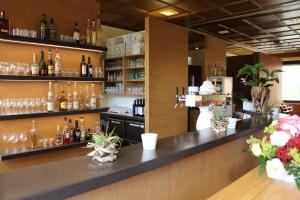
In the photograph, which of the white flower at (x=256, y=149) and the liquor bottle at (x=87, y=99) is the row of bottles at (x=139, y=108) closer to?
the liquor bottle at (x=87, y=99)

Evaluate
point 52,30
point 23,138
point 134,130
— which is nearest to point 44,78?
point 52,30

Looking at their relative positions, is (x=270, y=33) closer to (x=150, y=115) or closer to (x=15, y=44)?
(x=150, y=115)

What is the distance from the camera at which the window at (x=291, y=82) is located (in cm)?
1243

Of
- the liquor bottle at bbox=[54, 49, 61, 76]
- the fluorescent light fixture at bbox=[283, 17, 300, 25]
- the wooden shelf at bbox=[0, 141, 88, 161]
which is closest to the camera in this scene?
the wooden shelf at bbox=[0, 141, 88, 161]

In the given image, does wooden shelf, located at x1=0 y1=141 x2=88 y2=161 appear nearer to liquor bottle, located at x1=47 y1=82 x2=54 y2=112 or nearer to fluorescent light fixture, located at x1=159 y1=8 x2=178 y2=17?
liquor bottle, located at x1=47 y1=82 x2=54 y2=112

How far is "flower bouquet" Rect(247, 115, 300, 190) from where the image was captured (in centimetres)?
132

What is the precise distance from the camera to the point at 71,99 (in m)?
3.29

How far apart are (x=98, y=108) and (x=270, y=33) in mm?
6498

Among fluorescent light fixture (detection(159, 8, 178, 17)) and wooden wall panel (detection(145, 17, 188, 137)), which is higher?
fluorescent light fixture (detection(159, 8, 178, 17))

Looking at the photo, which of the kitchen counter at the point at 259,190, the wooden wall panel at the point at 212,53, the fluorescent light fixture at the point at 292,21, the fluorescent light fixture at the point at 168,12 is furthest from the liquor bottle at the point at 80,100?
the fluorescent light fixture at the point at 292,21

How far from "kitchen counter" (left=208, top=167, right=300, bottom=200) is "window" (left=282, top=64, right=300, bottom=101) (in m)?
12.5

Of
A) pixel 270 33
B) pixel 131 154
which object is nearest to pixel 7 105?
pixel 131 154

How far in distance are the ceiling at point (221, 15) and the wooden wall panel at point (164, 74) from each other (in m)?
0.71

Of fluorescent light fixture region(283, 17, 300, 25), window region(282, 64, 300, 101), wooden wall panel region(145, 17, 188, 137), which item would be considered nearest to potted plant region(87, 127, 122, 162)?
wooden wall panel region(145, 17, 188, 137)
